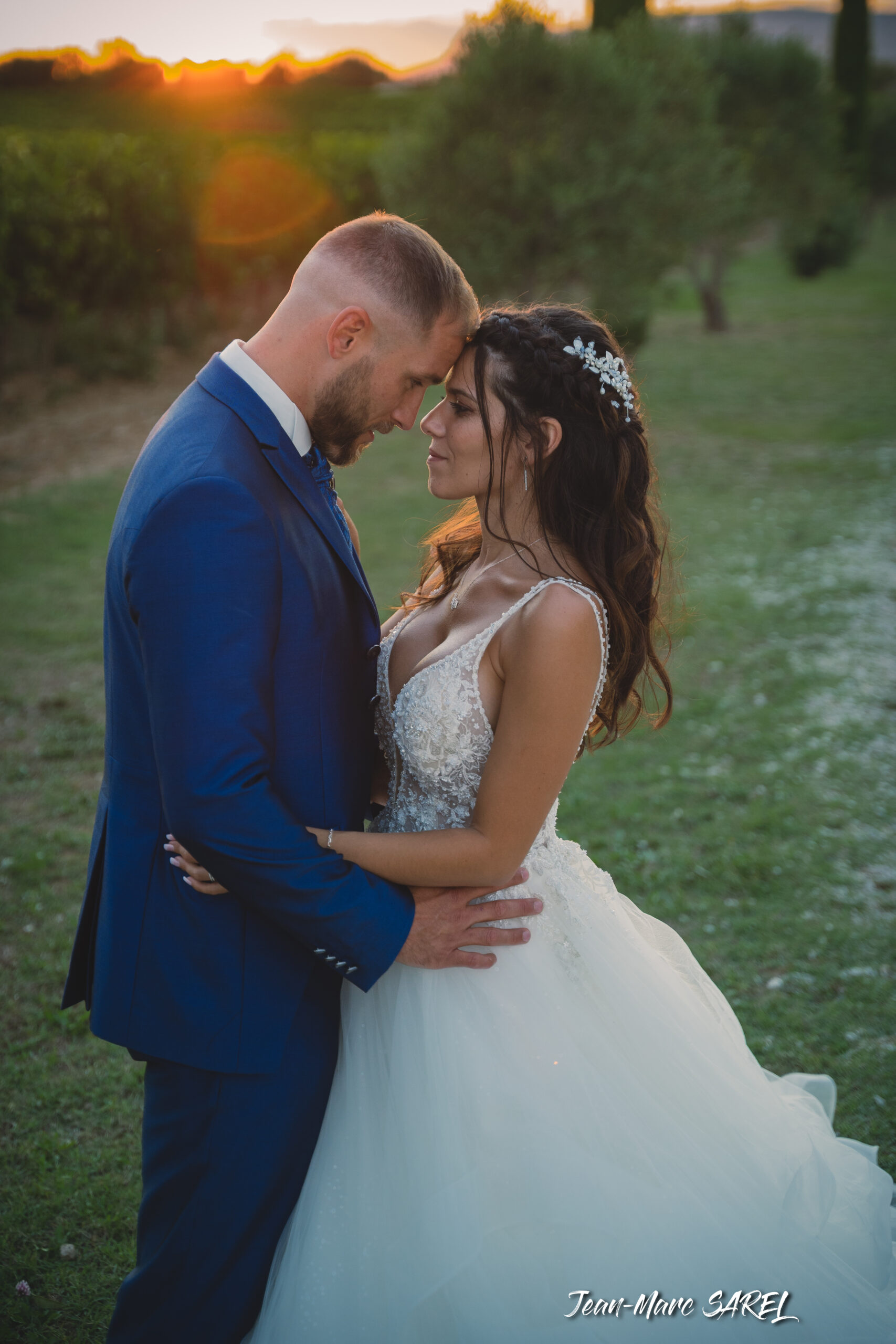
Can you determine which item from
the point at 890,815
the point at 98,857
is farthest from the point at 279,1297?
the point at 890,815

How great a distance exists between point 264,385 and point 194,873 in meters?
1.11

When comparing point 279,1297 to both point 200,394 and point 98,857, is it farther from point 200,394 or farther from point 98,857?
point 200,394

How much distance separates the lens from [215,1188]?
7.52 ft

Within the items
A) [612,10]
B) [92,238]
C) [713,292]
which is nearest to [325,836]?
[92,238]

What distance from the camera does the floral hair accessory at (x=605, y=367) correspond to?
266cm

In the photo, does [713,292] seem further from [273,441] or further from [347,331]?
[273,441]

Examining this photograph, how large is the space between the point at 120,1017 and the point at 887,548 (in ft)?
36.1

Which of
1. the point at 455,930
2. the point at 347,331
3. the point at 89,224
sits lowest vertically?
the point at 455,930

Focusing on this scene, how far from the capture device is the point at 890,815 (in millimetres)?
6031

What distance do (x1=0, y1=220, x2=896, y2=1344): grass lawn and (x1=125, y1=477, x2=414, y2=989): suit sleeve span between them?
1938mm

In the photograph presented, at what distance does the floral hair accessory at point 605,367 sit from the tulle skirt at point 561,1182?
1.33 meters

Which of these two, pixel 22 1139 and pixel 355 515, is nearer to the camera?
pixel 22 1139

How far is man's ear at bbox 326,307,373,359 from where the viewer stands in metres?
2.35

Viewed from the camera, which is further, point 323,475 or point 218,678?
point 323,475
